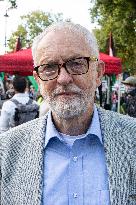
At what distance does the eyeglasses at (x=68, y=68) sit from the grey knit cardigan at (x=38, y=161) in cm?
23

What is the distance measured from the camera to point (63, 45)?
2.34 metres

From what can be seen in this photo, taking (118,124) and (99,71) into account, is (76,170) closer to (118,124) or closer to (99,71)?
(118,124)

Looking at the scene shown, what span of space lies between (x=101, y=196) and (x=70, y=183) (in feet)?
0.49

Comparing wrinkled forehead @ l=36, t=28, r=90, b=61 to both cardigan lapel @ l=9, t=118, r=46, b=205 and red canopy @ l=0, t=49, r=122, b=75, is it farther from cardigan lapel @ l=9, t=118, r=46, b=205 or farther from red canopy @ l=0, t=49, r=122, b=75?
red canopy @ l=0, t=49, r=122, b=75

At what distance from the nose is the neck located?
19cm

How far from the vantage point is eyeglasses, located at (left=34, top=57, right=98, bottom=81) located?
2.31 metres

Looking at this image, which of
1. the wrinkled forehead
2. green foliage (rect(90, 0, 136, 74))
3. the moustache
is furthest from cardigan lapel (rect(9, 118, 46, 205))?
green foliage (rect(90, 0, 136, 74))

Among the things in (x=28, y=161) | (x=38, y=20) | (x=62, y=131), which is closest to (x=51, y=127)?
(x=62, y=131)

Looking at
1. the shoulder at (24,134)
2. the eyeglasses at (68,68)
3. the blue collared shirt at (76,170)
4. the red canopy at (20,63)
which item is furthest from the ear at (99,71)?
the red canopy at (20,63)

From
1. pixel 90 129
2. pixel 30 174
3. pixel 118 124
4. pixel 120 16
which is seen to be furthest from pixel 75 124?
pixel 120 16

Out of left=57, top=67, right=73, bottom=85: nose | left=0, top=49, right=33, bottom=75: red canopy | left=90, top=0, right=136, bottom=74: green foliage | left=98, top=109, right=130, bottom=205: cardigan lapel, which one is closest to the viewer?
left=98, top=109, right=130, bottom=205: cardigan lapel

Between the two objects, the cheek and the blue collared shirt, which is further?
the cheek

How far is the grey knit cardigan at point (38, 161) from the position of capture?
2.13 metres

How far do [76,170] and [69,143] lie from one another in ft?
0.49
